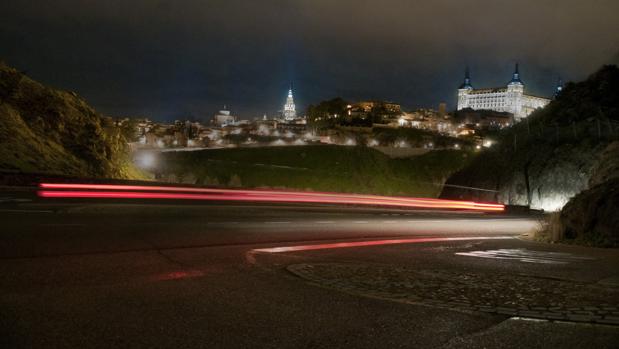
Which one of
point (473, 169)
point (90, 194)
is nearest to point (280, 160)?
point (473, 169)

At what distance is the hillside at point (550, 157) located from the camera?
4859cm

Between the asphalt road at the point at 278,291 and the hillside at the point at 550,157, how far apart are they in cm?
3356

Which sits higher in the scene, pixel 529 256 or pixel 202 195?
pixel 202 195

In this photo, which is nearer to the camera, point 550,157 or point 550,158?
point 550,158

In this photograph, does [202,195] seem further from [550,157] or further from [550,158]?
[550,157]

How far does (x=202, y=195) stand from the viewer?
2697 centimetres

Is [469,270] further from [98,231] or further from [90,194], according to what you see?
[90,194]

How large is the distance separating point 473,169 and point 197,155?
5874 centimetres

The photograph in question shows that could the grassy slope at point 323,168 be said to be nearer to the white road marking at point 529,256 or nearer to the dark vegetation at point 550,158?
the dark vegetation at point 550,158

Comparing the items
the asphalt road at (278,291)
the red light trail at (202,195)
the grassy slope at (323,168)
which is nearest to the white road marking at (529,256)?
the asphalt road at (278,291)

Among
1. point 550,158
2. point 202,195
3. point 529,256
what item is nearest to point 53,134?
point 202,195

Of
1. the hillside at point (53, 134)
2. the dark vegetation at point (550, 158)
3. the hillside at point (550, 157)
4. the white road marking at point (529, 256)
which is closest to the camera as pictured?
the white road marking at point (529, 256)

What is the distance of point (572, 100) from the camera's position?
237ft

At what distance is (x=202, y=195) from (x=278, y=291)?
20.7 metres
